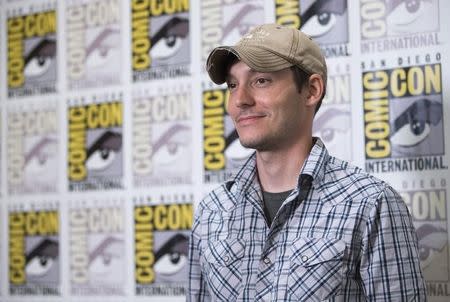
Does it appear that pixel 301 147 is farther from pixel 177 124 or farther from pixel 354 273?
pixel 177 124

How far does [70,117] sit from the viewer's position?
7.00 feet

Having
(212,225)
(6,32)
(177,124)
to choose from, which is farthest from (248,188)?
(6,32)

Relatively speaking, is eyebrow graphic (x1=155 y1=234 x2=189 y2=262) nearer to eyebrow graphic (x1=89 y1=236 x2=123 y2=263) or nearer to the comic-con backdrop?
the comic-con backdrop

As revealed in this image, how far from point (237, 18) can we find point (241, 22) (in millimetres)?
17

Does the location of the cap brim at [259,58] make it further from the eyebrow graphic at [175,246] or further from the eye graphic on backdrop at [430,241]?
the eyebrow graphic at [175,246]

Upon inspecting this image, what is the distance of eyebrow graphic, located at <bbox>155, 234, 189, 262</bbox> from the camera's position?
6.27 ft

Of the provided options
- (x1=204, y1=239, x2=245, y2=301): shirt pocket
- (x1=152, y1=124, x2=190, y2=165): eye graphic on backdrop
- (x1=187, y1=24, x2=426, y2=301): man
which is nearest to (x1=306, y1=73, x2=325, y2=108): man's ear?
(x1=187, y1=24, x2=426, y2=301): man

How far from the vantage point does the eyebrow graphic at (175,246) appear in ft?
6.27

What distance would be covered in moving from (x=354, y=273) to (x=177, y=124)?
0.85 metres

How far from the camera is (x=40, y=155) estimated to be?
218 cm

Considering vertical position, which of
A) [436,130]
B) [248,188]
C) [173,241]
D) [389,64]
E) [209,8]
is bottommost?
[173,241]

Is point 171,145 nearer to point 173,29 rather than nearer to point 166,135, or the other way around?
point 166,135

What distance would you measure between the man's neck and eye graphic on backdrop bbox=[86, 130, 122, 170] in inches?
31.3

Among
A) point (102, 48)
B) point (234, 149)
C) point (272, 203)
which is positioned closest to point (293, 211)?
point (272, 203)
